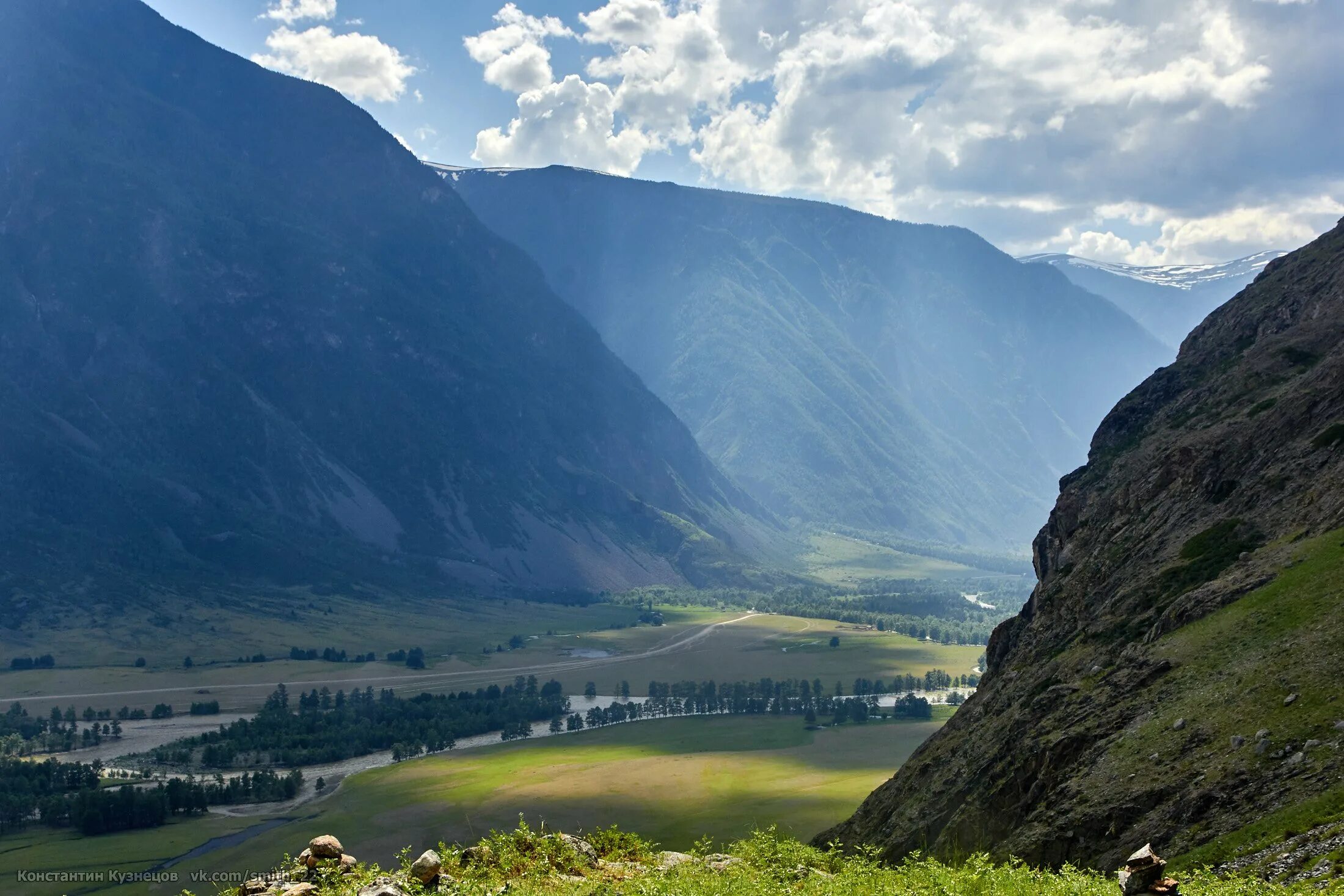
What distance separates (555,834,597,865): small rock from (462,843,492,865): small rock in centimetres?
341

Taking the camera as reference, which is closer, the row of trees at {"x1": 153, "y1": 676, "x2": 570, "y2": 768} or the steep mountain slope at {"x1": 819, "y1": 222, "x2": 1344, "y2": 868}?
the steep mountain slope at {"x1": 819, "y1": 222, "x2": 1344, "y2": 868}

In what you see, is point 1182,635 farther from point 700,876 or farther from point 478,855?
point 478,855

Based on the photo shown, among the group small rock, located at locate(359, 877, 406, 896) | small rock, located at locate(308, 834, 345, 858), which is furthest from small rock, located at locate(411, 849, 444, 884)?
small rock, located at locate(308, 834, 345, 858)

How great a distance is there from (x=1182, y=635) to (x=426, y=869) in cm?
3613

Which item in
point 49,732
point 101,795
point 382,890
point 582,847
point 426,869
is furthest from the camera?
point 49,732

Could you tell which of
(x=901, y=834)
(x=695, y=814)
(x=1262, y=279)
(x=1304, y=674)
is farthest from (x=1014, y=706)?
(x=695, y=814)

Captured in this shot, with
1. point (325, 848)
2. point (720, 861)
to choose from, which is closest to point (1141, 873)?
point (720, 861)

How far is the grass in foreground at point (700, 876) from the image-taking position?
30031 millimetres

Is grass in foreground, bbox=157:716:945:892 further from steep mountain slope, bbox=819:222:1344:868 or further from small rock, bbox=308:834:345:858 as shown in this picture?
small rock, bbox=308:834:345:858

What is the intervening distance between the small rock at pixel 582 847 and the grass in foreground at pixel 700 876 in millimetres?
63

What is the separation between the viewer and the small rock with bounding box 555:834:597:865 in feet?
129

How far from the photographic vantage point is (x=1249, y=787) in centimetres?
3678

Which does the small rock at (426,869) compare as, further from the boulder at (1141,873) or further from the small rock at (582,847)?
the boulder at (1141,873)

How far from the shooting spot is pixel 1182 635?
51906mm
